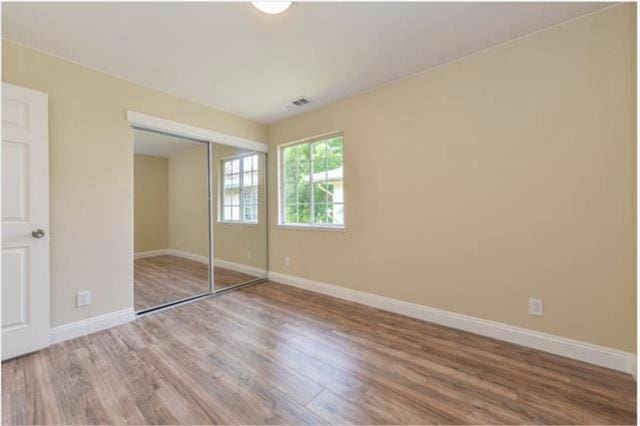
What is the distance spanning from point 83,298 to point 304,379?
6.95 feet

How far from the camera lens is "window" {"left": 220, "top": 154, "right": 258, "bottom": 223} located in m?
4.04

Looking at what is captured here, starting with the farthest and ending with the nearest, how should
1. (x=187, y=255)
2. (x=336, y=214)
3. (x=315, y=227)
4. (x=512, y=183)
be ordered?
(x=187, y=255) < (x=315, y=227) < (x=336, y=214) < (x=512, y=183)

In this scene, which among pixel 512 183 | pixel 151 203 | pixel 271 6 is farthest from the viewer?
pixel 151 203

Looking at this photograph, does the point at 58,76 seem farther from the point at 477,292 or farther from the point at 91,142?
the point at 477,292

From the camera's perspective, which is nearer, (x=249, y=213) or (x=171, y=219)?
(x=171, y=219)

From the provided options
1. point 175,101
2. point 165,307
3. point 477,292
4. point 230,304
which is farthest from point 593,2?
point 165,307

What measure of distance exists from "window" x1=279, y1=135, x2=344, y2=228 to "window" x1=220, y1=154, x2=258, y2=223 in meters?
0.43

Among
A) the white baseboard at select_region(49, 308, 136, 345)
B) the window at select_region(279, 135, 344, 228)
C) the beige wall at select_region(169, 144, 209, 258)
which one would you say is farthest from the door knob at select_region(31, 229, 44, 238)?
the window at select_region(279, 135, 344, 228)

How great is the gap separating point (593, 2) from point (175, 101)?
3.62 meters

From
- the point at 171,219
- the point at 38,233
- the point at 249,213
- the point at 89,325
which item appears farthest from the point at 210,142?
the point at 89,325

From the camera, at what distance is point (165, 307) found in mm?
3078

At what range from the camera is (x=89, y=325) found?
248 centimetres

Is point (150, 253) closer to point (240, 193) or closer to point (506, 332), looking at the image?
point (240, 193)

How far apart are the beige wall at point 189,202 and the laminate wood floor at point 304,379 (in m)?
1.46
